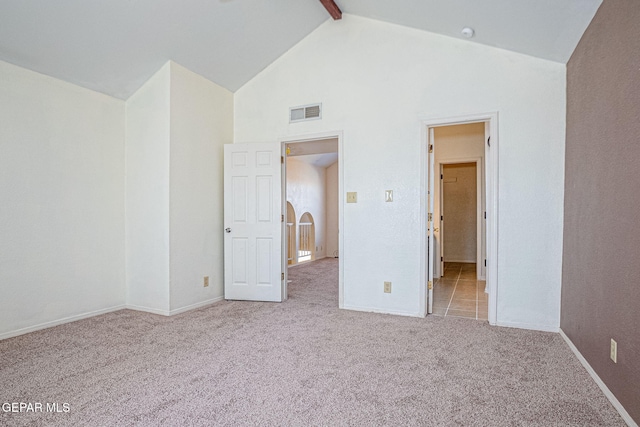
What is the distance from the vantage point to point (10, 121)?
111 inches

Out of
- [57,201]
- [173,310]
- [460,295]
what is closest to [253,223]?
[173,310]

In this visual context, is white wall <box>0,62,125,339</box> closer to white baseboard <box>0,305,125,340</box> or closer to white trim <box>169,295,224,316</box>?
white baseboard <box>0,305,125,340</box>

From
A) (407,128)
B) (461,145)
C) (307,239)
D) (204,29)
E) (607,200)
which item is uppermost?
(204,29)

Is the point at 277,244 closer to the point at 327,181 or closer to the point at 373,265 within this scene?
the point at 373,265

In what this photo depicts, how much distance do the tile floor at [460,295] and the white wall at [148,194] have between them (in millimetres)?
2927

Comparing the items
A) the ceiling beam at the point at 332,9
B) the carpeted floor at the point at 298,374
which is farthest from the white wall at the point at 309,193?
the carpeted floor at the point at 298,374

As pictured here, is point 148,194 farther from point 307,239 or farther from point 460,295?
point 307,239

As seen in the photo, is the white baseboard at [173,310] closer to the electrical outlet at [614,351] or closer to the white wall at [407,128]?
the white wall at [407,128]

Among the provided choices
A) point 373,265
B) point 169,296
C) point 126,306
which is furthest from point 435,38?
point 126,306

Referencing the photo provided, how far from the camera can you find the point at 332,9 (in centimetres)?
346

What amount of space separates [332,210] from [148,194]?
6211 millimetres

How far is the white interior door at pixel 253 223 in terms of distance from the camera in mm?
3963

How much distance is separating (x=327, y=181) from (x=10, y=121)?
23.7 ft

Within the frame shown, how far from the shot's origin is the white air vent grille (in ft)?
12.5
